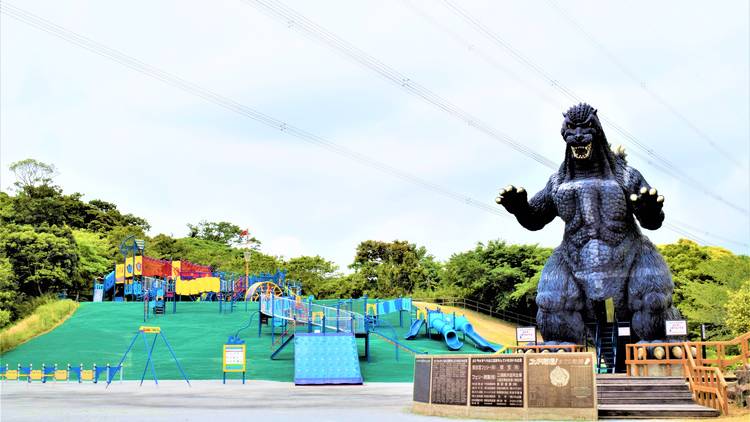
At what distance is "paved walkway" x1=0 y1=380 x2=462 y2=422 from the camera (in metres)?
11.9

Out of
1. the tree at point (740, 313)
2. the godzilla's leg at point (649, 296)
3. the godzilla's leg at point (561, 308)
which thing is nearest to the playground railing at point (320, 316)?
the tree at point (740, 313)

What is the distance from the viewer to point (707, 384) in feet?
43.9

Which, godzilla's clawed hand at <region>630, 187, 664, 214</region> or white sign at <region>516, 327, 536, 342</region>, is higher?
godzilla's clawed hand at <region>630, 187, 664, 214</region>

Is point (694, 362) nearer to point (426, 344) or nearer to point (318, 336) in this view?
point (318, 336)

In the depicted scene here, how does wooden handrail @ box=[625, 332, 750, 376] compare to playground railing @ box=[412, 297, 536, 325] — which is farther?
playground railing @ box=[412, 297, 536, 325]

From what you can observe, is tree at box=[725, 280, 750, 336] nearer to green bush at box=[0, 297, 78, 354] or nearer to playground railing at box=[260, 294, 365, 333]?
playground railing at box=[260, 294, 365, 333]

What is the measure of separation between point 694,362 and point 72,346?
2297 cm

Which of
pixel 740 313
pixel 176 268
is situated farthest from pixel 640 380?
pixel 176 268

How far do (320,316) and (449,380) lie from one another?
15.1 metres

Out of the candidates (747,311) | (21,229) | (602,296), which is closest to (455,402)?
(602,296)

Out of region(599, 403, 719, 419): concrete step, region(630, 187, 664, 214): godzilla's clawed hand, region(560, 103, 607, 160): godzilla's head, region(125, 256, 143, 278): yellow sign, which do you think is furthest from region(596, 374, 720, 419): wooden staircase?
region(125, 256, 143, 278): yellow sign

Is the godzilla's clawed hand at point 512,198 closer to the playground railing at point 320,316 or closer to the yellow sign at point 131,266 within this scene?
the playground railing at point 320,316

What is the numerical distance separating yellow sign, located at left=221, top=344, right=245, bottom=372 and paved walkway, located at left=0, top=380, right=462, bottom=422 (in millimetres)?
1923

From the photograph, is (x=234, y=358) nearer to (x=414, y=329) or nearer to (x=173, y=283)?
(x=414, y=329)
